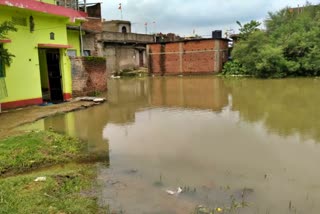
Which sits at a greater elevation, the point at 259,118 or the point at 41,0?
the point at 41,0

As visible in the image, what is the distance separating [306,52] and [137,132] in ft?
71.1

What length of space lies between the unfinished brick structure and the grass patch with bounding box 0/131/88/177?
998 inches

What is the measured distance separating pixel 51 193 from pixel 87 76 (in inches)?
473

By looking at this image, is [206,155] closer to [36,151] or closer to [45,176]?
[45,176]

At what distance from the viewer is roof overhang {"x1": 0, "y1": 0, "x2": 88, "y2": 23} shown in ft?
37.8

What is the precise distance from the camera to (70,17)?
14688 millimetres

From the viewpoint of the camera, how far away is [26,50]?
12.8 meters

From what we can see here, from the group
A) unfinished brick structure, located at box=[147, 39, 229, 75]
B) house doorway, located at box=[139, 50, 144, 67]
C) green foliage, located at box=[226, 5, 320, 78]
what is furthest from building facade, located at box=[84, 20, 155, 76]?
green foliage, located at box=[226, 5, 320, 78]

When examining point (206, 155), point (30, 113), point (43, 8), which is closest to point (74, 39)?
point (43, 8)

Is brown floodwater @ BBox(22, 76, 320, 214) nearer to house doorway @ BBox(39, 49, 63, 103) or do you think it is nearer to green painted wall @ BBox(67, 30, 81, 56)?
house doorway @ BBox(39, 49, 63, 103)

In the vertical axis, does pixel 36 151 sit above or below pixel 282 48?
below

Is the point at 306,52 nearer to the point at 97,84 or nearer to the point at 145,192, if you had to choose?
the point at 97,84

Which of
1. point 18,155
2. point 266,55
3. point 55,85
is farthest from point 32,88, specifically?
point 266,55

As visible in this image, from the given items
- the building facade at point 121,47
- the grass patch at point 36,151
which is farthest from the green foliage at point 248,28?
the grass patch at point 36,151
